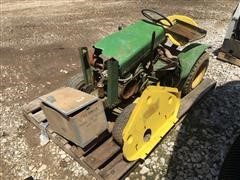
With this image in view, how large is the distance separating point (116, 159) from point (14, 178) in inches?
57.4

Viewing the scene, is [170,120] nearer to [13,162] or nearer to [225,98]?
[225,98]

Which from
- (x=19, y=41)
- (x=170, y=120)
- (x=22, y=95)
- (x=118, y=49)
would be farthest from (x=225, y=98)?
(x=19, y=41)

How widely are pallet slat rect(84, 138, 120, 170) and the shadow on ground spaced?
32.7 inches

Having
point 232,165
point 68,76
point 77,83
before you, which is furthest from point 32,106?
point 232,165

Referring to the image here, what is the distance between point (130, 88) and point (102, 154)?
1.02 metres

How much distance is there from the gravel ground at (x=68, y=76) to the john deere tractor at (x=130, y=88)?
0.43 metres

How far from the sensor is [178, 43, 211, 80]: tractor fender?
17.9ft

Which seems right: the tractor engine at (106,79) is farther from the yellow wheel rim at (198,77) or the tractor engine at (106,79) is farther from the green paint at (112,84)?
the yellow wheel rim at (198,77)

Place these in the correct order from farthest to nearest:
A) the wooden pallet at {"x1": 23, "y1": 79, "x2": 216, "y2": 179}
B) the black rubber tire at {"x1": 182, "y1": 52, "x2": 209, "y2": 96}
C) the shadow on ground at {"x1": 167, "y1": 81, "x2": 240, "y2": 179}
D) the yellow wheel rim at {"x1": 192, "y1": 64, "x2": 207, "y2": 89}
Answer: the yellow wheel rim at {"x1": 192, "y1": 64, "x2": 207, "y2": 89}
the black rubber tire at {"x1": 182, "y1": 52, "x2": 209, "y2": 96}
the shadow on ground at {"x1": 167, "y1": 81, "x2": 240, "y2": 179}
the wooden pallet at {"x1": 23, "y1": 79, "x2": 216, "y2": 179}

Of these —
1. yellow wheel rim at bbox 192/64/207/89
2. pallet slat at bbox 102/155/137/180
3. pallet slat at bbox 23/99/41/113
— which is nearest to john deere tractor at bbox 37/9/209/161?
pallet slat at bbox 102/155/137/180

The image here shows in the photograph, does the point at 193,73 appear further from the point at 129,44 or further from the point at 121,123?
the point at 121,123

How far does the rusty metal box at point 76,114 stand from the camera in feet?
13.8

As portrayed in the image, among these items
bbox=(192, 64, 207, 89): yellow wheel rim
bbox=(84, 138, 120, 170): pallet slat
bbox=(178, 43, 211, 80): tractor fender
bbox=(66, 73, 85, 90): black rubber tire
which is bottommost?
bbox=(84, 138, 120, 170): pallet slat

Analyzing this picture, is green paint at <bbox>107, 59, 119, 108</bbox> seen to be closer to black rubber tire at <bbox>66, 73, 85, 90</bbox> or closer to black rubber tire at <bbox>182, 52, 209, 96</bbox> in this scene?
black rubber tire at <bbox>66, 73, 85, 90</bbox>
